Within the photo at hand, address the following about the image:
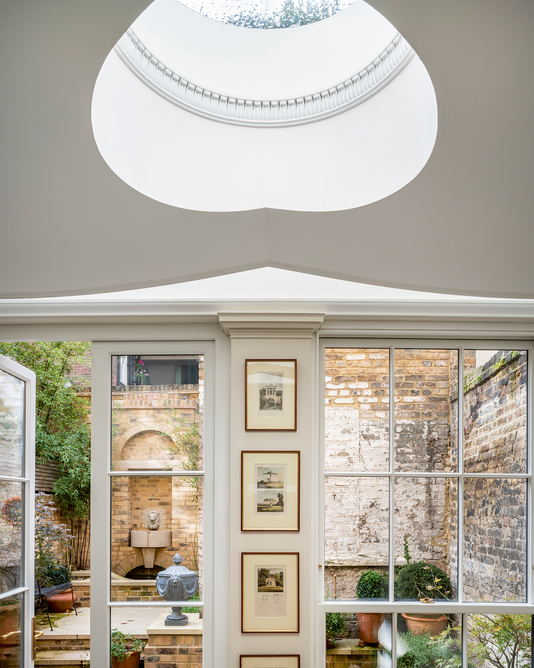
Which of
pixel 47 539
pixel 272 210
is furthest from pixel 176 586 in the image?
pixel 47 539

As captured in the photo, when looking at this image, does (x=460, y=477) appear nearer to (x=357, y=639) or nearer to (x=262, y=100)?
(x=357, y=639)

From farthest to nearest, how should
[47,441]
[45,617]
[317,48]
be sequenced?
[47,441] → [45,617] → [317,48]

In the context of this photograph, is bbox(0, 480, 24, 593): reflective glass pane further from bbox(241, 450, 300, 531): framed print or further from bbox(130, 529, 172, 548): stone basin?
bbox(241, 450, 300, 531): framed print

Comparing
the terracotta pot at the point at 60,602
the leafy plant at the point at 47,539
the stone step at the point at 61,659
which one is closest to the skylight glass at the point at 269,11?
the stone step at the point at 61,659

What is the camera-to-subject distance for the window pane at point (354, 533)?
3230 millimetres

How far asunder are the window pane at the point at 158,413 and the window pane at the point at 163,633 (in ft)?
2.25

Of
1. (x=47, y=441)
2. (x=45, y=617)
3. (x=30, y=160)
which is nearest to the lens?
(x=30, y=160)

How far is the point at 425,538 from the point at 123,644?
5.13ft

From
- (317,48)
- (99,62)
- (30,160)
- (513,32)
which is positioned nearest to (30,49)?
(99,62)

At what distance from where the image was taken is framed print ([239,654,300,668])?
3.05 meters

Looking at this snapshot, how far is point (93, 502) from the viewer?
3.25m

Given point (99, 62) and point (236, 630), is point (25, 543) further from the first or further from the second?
point (99, 62)

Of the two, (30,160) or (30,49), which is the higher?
(30,49)

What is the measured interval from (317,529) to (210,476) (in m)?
0.58
